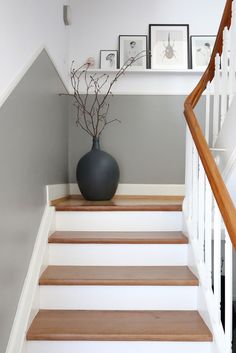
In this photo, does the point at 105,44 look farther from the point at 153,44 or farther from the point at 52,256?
the point at 52,256

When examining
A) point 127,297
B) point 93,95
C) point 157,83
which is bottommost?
point 127,297

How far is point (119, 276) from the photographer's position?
2.45 m

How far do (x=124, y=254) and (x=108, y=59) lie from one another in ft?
7.64

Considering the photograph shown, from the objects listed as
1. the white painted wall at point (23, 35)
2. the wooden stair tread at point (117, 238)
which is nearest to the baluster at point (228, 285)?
the wooden stair tread at point (117, 238)

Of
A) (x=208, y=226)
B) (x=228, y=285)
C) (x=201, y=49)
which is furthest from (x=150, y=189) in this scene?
(x=228, y=285)

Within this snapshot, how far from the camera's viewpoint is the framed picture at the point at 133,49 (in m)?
4.26

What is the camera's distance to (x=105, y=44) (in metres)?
4.30

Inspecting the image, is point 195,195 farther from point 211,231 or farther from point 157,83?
point 157,83

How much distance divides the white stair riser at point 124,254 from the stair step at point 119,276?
6 centimetres

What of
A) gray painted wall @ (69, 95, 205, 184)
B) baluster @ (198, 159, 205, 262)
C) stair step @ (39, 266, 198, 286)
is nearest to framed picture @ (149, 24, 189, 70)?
gray painted wall @ (69, 95, 205, 184)

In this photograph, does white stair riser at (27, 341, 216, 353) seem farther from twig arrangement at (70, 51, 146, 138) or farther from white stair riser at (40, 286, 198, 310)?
twig arrangement at (70, 51, 146, 138)

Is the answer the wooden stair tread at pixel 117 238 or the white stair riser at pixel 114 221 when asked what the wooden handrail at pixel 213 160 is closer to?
the wooden stair tread at pixel 117 238

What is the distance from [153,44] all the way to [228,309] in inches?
125

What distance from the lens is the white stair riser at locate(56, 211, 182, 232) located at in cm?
304
